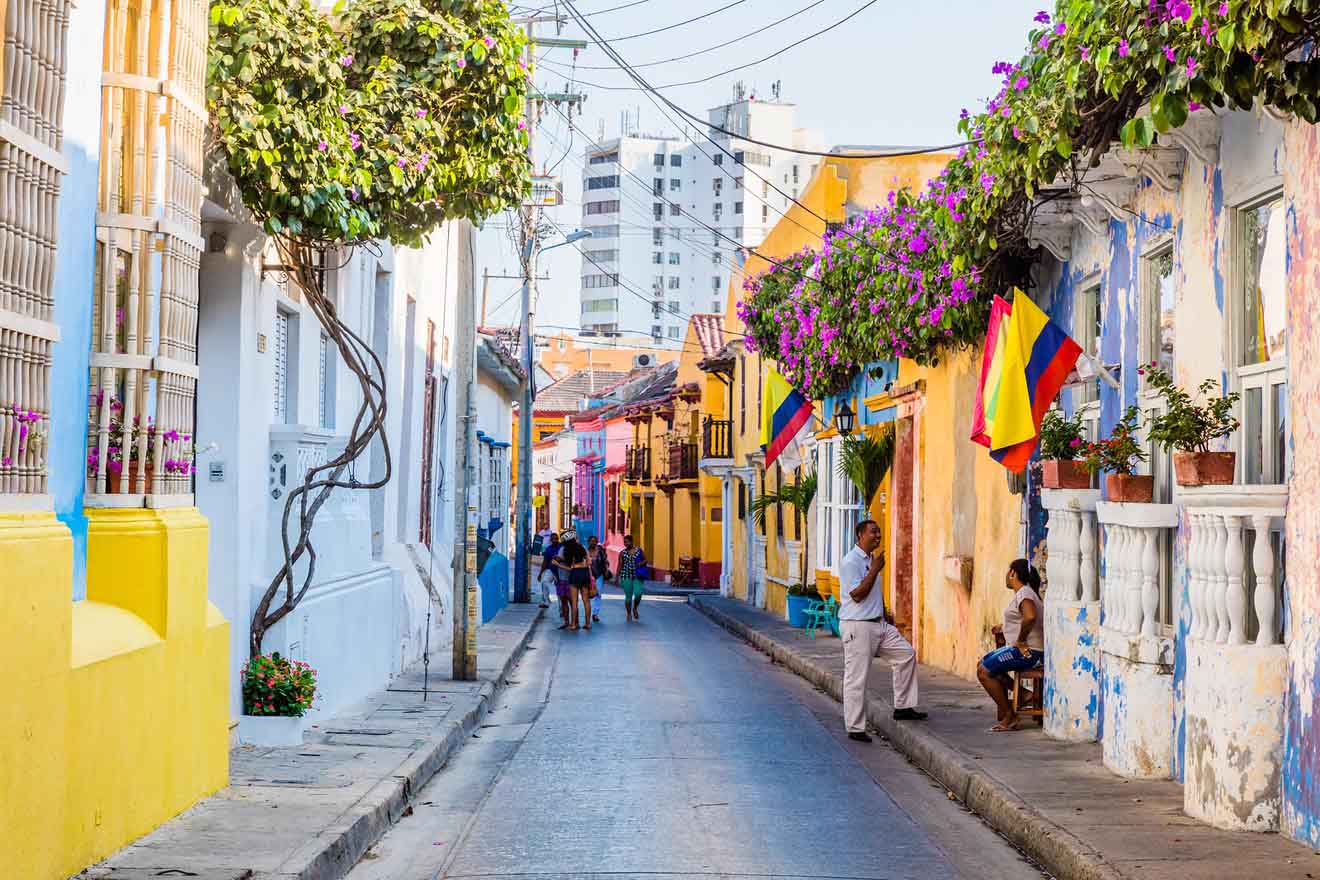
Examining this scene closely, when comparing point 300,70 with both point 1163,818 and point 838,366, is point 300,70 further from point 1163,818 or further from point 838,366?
point 838,366

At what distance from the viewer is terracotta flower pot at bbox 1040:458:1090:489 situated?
11320 millimetres

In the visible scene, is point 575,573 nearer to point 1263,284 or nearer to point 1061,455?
point 1061,455

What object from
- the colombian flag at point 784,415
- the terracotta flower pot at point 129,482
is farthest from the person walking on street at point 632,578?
the terracotta flower pot at point 129,482

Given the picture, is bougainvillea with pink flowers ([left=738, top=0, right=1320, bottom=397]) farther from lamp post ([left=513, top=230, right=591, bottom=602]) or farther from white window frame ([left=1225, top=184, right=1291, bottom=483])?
lamp post ([left=513, top=230, right=591, bottom=602])

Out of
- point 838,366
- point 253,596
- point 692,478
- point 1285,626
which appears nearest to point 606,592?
point 692,478

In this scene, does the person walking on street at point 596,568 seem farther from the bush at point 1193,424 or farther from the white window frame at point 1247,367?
the bush at point 1193,424

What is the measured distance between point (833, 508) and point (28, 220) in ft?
65.9

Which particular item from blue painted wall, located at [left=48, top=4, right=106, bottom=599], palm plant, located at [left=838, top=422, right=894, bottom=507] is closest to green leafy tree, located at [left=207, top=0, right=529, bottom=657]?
blue painted wall, located at [left=48, top=4, right=106, bottom=599]

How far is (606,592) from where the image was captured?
52.7 m

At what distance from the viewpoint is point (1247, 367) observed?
356 inches

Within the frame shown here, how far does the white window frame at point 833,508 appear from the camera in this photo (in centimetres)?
2439

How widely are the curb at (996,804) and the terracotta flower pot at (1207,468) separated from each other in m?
2.01

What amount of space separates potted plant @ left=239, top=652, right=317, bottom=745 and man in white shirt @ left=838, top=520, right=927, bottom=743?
4428 millimetres

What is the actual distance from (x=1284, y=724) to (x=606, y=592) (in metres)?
45.3
